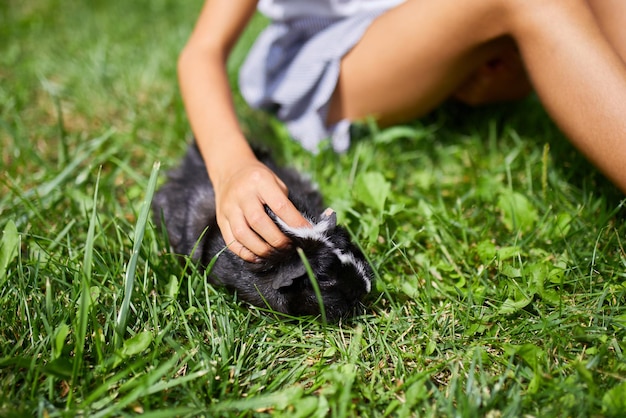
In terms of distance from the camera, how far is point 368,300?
89.3 inches

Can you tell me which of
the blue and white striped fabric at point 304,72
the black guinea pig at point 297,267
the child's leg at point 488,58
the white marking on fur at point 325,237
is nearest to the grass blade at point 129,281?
the black guinea pig at point 297,267

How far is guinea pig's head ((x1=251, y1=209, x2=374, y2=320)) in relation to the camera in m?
2.05

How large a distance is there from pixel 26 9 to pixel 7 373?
4599mm

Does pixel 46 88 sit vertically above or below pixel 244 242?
above

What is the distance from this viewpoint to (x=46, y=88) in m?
3.75

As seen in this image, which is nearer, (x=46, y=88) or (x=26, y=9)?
(x=46, y=88)

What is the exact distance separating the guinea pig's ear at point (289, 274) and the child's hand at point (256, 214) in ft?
0.29

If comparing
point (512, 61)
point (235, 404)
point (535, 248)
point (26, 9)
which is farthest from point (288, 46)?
point (26, 9)

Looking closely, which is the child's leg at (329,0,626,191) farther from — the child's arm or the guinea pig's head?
the guinea pig's head

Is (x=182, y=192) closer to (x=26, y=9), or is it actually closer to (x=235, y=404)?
(x=235, y=404)

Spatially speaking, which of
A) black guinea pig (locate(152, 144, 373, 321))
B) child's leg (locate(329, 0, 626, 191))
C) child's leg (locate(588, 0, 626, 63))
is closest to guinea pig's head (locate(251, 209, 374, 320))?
black guinea pig (locate(152, 144, 373, 321))

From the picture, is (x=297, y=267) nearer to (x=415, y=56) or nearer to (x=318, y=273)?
(x=318, y=273)

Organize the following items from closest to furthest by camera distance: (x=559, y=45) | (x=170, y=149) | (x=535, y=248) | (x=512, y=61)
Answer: (x=559, y=45) → (x=535, y=248) → (x=512, y=61) → (x=170, y=149)

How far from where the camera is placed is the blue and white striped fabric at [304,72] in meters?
3.01
